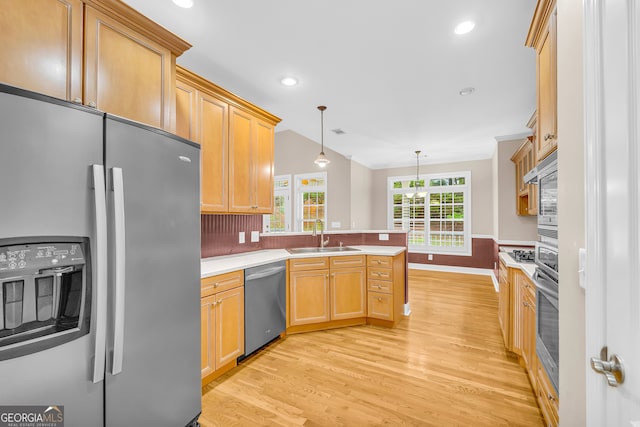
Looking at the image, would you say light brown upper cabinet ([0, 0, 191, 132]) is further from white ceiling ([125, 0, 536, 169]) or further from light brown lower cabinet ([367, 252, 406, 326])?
light brown lower cabinet ([367, 252, 406, 326])

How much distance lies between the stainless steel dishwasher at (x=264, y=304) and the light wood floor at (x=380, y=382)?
0.55ft

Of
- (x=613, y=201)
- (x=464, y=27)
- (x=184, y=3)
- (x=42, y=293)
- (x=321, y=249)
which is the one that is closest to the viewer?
(x=613, y=201)

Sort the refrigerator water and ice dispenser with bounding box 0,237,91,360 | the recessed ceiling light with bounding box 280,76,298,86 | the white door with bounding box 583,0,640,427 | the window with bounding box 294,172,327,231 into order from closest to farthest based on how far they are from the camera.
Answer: the white door with bounding box 583,0,640,427, the refrigerator water and ice dispenser with bounding box 0,237,91,360, the recessed ceiling light with bounding box 280,76,298,86, the window with bounding box 294,172,327,231

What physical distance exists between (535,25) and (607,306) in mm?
1711

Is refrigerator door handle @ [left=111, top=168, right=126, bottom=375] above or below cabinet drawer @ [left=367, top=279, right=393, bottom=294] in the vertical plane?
above

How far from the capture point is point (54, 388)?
973 mm

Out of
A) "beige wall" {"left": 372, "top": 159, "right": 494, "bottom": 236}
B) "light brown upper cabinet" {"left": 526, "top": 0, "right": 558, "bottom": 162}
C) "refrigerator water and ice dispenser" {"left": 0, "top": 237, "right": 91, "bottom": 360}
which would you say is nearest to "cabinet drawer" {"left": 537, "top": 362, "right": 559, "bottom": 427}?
"light brown upper cabinet" {"left": 526, "top": 0, "right": 558, "bottom": 162}

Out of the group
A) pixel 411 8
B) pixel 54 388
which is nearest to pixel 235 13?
pixel 411 8

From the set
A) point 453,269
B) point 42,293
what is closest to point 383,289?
point 42,293

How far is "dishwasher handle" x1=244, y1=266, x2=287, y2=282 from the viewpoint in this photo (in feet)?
8.10

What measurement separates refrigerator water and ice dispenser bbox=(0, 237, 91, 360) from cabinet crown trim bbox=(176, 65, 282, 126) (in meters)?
1.71

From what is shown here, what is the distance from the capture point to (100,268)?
3.50ft

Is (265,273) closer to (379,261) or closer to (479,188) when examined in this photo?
(379,261)

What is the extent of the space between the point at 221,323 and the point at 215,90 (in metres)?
2.04
